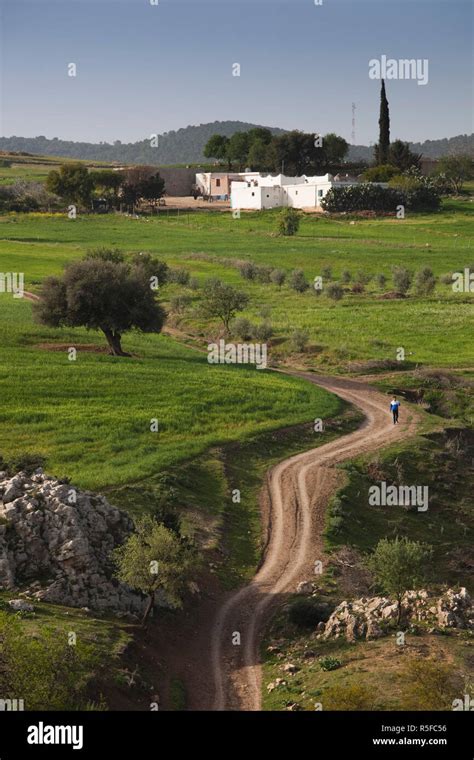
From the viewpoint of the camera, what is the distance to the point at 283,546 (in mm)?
36188

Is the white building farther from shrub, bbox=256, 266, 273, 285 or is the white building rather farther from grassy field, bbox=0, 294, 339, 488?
grassy field, bbox=0, 294, 339, 488

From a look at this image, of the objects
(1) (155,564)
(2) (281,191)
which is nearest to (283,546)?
(1) (155,564)

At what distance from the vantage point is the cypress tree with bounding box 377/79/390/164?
16938cm

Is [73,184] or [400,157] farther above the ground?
[400,157]

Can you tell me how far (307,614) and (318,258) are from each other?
78.7 metres

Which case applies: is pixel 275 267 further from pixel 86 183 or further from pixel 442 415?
pixel 86 183

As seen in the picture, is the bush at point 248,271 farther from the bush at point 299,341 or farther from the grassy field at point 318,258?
the bush at point 299,341

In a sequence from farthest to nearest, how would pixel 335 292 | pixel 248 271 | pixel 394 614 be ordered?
pixel 248 271 → pixel 335 292 → pixel 394 614

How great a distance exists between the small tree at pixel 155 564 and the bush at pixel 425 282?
205 feet

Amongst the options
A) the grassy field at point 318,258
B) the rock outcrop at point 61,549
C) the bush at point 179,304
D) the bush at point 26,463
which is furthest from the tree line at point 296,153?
the rock outcrop at point 61,549

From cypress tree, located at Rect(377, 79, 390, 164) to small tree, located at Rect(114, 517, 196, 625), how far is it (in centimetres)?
14873

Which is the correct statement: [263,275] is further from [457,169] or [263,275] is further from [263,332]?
[457,169]

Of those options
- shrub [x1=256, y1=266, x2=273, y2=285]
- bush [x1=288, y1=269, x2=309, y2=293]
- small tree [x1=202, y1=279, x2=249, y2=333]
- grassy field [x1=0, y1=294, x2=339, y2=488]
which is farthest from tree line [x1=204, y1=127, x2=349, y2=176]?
grassy field [x1=0, y1=294, x2=339, y2=488]

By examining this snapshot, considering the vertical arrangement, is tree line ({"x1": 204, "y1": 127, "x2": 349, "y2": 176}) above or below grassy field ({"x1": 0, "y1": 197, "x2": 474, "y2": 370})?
above
